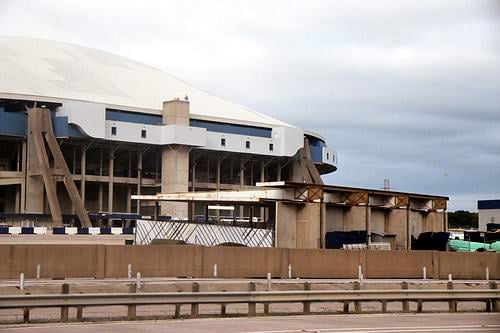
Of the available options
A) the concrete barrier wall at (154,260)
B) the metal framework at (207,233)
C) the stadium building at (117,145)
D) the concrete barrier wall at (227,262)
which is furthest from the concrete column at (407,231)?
the concrete barrier wall at (154,260)

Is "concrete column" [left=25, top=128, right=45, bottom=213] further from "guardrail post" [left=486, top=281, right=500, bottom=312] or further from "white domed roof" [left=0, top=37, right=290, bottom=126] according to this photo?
"guardrail post" [left=486, top=281, right=500, bottom=312]

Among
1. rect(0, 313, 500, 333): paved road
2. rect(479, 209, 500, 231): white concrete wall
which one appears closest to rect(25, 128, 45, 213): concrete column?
rect(479, 209, 500, 231): white concrete wall

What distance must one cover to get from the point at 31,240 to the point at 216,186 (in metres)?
47.2

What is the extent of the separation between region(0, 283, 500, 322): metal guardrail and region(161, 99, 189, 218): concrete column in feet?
249

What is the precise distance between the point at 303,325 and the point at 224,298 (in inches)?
82.7

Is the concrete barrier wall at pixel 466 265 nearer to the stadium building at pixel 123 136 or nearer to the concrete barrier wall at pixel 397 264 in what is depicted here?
the concrete barrier wall at pixel 397 264

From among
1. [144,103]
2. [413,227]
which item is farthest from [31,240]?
[144,103]

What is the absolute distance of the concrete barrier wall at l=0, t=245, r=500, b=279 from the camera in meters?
33.4

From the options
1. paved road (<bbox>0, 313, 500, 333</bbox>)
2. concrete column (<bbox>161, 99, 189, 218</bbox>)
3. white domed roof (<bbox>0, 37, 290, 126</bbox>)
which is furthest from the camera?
white domed roof (<bbox>0, 37, 290, 126</bbox>)

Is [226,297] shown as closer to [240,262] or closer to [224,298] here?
[224,298]

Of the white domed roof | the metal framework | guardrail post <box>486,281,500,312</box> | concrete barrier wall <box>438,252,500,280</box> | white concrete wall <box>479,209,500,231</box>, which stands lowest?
guardrail post <box>486,281,500,312</box>

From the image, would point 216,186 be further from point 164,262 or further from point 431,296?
point 431,296

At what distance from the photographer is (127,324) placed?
18.0 m

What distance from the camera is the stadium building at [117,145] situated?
92.1 meters
